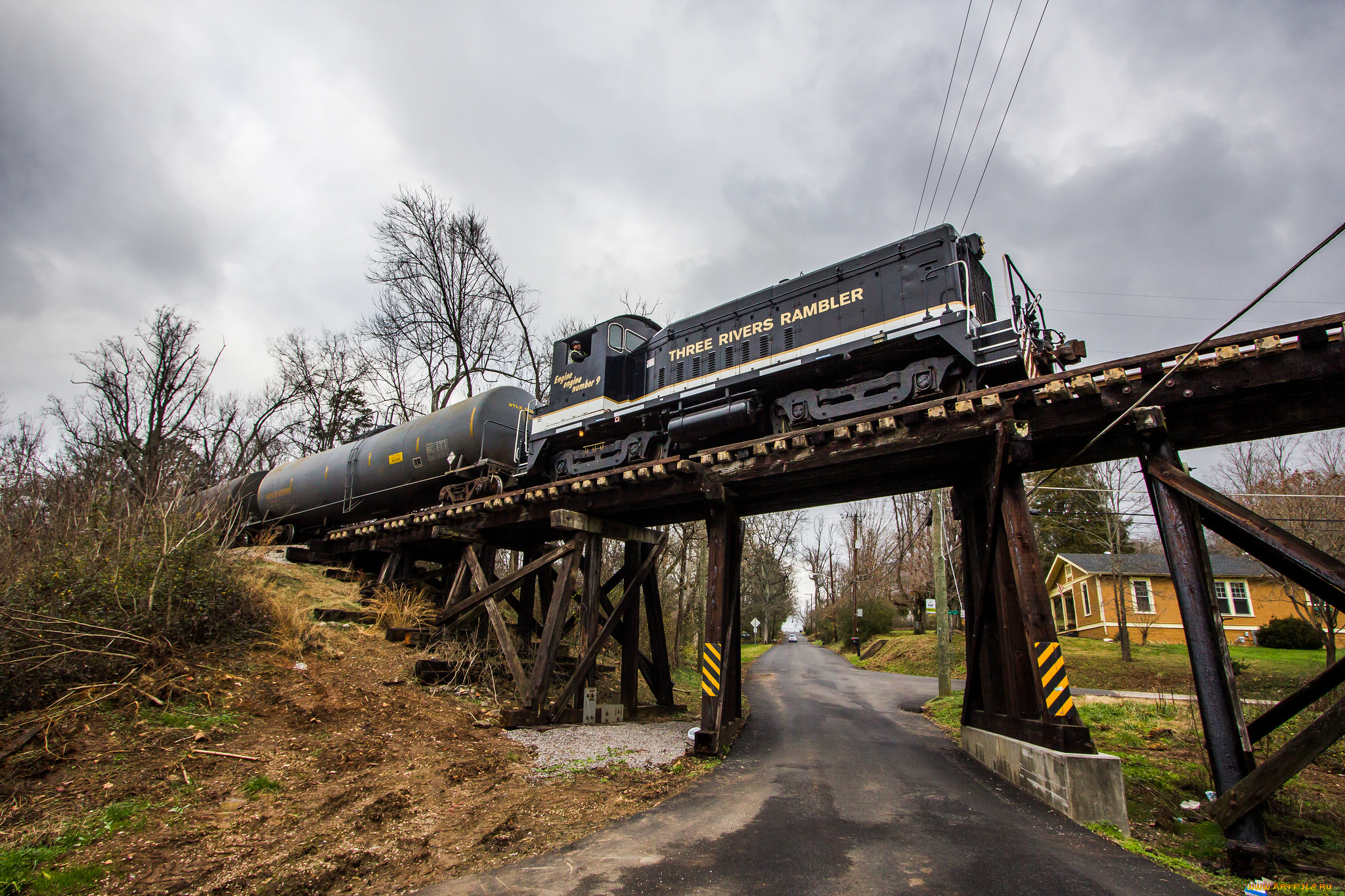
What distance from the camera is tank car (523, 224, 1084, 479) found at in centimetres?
829

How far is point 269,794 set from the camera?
5.64 meters

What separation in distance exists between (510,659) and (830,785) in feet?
18.7

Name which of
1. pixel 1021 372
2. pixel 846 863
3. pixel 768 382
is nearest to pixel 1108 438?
pixel 1021 372

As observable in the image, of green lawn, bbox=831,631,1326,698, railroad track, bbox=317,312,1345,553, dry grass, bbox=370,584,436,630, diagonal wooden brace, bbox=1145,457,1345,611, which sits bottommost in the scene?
green lawn, bbox=831,631,1326,698

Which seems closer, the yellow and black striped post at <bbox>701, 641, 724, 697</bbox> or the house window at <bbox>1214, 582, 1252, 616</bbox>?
the yellow and black striped post at <bbox>701, 641, 724, 697</bbox>

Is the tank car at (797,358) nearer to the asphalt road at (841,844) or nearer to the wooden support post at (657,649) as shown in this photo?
the wooden support post at (657,649)

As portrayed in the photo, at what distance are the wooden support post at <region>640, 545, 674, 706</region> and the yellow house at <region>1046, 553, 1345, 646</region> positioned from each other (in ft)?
74.0

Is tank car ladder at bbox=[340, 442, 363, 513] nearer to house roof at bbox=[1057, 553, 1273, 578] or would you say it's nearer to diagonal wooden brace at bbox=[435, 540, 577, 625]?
diagonal wooden brace at bbox=[435, 540, 577, 625]

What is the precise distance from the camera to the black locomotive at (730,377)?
27.5ft

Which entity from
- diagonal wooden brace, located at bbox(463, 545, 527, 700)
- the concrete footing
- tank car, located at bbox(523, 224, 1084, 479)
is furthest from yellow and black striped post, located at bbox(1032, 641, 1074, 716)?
diagonal wooden brace, located at bbox(463, 545, 527, 700)

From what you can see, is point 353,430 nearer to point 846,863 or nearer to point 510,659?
point 510,659

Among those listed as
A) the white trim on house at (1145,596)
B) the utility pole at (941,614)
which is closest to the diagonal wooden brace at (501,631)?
the utility pole at (941,614)

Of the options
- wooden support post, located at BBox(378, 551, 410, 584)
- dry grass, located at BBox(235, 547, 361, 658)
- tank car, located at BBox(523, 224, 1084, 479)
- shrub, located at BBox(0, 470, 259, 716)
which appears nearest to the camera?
shrub, located at BBox(0, 470, 259, 716)

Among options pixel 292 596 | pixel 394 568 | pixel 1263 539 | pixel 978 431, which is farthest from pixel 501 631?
pixel 1263 539
